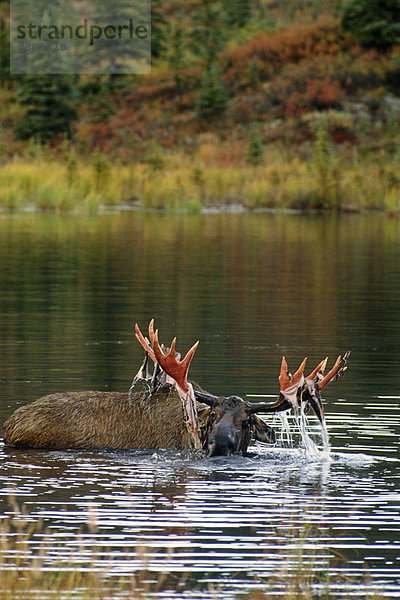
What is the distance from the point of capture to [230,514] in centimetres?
1016

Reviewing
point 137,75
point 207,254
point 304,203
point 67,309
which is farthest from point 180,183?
point 67,309

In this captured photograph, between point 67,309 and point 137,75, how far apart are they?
236 feet

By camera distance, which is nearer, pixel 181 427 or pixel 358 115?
pixel 181 427

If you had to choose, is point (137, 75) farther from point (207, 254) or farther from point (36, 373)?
point (36, 373)

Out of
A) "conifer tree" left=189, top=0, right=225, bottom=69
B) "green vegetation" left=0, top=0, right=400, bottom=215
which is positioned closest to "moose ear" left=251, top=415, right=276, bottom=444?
"green vegetation" left=0, top=0, right=400, bottom=215

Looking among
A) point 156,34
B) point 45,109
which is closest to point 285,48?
point 156,34

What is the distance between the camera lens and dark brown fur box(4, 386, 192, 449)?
1280 centimetres

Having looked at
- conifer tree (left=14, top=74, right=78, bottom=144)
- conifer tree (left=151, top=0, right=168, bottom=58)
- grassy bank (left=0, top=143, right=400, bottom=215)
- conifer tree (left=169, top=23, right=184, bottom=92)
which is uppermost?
conifer tree (left=151, top=0, right=168, bottom=58)

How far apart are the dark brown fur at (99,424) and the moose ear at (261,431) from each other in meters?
0.83

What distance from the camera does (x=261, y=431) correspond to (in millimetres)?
12172

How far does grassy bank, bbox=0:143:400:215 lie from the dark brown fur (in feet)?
146

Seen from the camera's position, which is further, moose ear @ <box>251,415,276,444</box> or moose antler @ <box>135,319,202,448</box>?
moose ear @ <box>251,415,276,444</box>

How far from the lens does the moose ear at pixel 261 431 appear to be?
12.1 meters

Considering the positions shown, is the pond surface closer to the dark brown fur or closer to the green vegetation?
the dark brown fur
